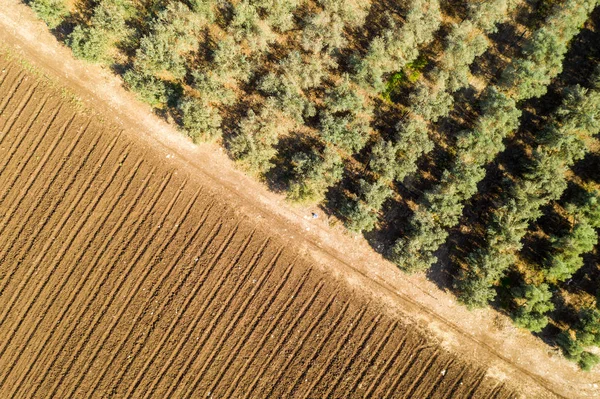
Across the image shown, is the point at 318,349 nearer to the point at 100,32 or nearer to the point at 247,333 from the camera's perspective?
the point at 247,333

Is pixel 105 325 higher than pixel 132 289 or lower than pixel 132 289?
lower

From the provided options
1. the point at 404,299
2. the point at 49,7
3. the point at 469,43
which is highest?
the point at 469,43

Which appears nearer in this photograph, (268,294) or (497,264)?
(497,264)

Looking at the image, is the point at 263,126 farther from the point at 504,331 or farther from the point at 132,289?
the point at 504,331

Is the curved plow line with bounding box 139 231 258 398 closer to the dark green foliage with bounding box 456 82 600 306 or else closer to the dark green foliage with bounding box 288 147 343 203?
the dark green foliage with bounding box 288 147 343 203

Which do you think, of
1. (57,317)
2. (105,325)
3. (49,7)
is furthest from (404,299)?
(49,7)

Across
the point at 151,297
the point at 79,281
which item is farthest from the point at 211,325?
the point at 79,281

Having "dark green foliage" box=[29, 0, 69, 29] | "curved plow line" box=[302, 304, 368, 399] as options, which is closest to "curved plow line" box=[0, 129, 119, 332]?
"dark green foliage" box=[29, 0, 69, 29]
